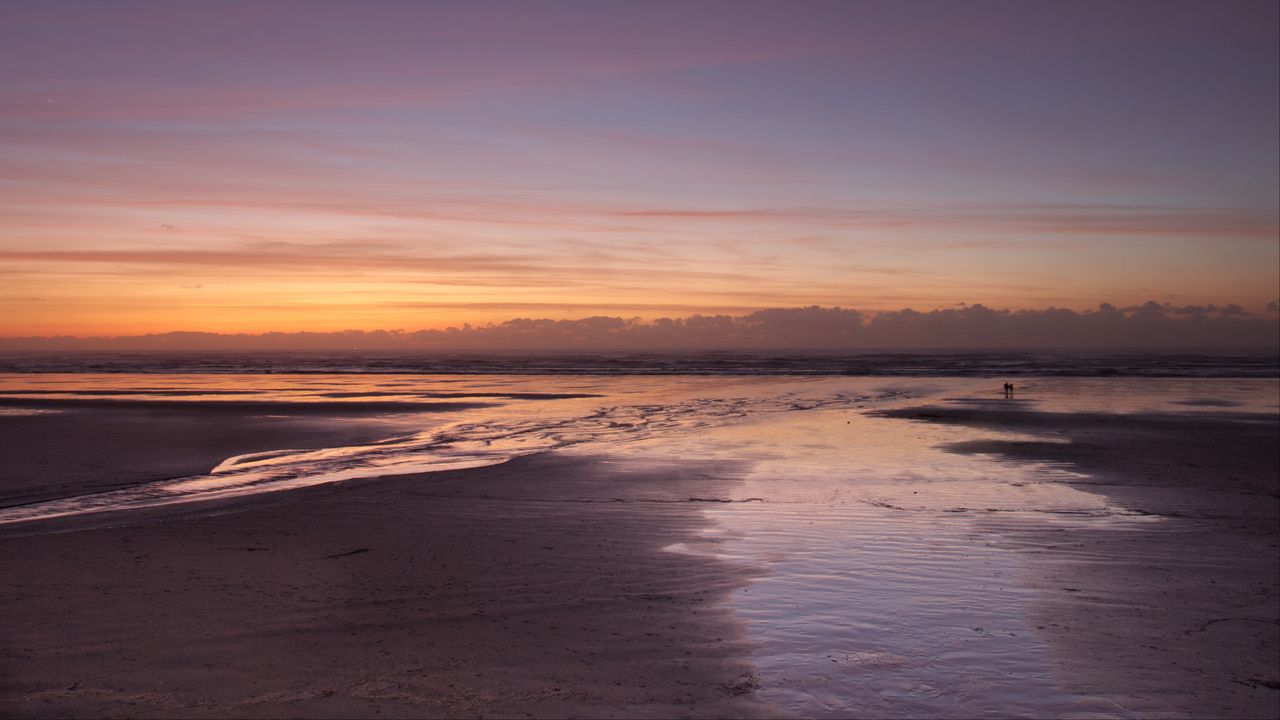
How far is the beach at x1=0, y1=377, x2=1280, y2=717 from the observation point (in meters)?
6.19

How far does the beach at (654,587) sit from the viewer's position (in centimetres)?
619

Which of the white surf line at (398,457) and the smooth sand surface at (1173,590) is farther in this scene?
the white surf line at (398,457)

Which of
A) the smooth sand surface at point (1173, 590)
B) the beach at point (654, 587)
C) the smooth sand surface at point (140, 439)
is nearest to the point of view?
the beach at point (654, 587)

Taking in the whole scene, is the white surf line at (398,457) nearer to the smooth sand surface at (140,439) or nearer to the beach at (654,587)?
the beach at (654,587)

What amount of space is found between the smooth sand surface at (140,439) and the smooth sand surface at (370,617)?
504 centimetres

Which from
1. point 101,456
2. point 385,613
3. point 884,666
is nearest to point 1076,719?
point 884,666

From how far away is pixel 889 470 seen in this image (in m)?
17.5

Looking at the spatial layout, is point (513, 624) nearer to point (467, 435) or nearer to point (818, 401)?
point (467, 435)

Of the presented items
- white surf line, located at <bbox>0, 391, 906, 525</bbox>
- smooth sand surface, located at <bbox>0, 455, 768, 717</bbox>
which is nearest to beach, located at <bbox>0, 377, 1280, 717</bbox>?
smooth sand surface, located at <bbox>0, 455, 768, 717</bbox>

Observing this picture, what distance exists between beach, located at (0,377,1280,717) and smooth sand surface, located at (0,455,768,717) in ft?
0.11

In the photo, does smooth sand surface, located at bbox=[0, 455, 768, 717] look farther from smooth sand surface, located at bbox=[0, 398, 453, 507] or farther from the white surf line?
smooth sand surface, located at bbox=[0, 398, 453, 507]

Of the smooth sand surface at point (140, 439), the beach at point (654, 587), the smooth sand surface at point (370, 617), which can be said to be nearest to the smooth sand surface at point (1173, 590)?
the beach at point (654, 587)

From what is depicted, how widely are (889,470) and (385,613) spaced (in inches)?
474

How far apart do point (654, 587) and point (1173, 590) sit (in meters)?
5.24
